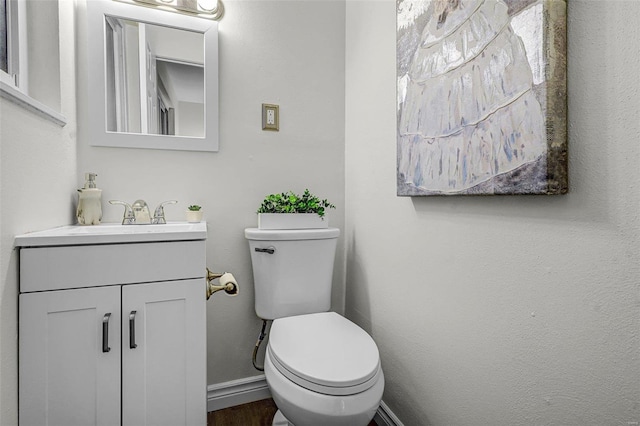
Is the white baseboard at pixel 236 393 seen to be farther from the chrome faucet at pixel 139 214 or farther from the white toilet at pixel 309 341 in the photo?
the chrome faucet at pixel 139 214

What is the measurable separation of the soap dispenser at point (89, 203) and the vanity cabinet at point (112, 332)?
363 millimetres

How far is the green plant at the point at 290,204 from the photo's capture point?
153 centimetres

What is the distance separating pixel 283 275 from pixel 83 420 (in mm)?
790

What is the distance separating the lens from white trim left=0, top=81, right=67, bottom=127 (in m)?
0.81

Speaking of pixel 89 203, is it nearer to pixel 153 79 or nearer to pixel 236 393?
pixel 153 79

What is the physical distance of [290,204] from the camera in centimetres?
154

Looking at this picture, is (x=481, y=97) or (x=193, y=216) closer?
(x=481, y=97)

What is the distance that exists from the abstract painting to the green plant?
0.44 m

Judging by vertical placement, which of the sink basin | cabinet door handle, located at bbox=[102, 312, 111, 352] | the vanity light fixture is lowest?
cabinet door handle, located at bbox=[102, 312, 111, 352]

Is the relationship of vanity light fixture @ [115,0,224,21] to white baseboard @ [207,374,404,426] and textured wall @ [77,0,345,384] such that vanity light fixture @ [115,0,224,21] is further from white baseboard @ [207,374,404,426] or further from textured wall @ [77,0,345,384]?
white baseboard @ [207,374,404,426]

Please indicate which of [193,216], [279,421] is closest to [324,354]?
[279,421]

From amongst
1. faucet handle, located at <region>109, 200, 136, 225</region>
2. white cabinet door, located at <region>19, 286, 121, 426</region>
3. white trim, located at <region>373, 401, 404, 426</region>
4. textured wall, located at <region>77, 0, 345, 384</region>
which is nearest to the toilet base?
textured wall, located at <region>77, 0, 345, 384</region>

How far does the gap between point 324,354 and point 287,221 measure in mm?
623

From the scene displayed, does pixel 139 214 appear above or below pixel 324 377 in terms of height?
above
